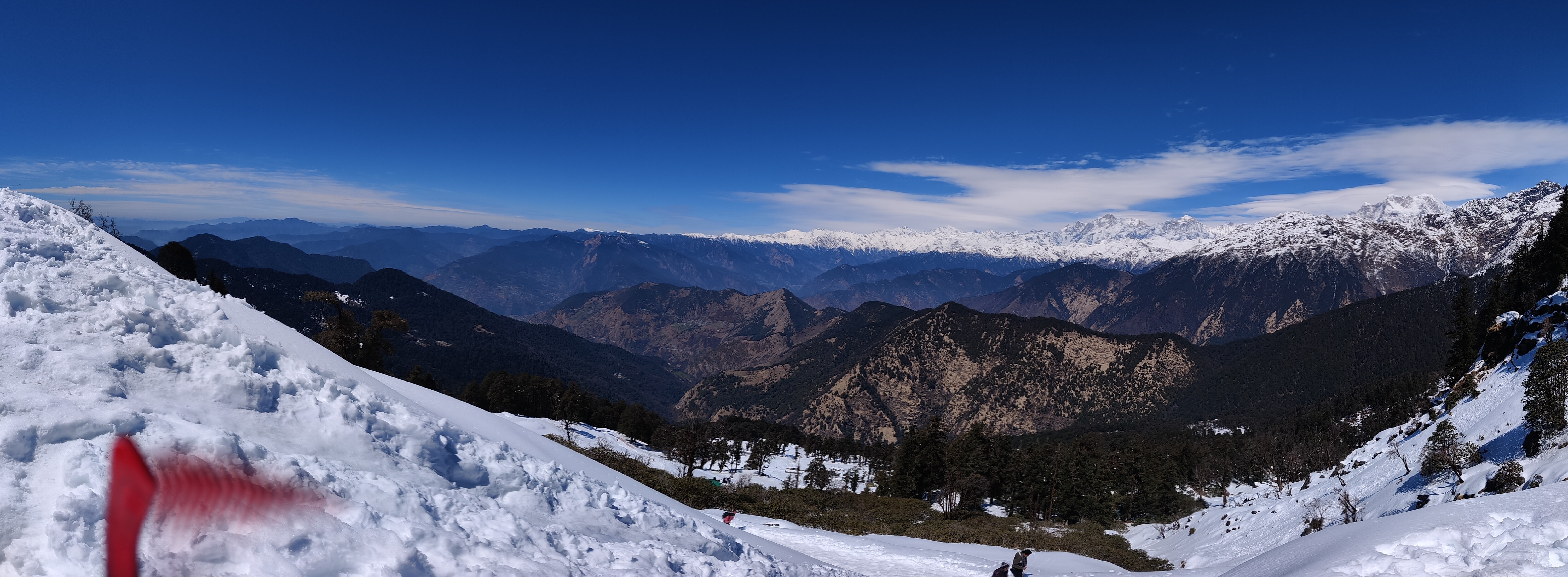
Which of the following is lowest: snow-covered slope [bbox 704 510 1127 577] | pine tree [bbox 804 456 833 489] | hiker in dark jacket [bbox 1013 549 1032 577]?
pine tree [bbox 804 456 833 489]

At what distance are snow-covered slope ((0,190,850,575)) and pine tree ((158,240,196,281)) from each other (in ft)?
55.0

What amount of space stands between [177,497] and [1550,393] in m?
44.0

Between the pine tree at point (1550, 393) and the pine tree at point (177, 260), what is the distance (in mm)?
58782

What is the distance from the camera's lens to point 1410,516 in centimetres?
1353

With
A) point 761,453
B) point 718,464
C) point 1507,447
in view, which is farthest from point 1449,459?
point 761,453

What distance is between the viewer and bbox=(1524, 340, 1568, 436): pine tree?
930 inches

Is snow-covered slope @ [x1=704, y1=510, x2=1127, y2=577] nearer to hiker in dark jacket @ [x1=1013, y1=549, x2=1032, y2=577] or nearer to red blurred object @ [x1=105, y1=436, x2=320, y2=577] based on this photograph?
hiker in dark jacket @ [x1=1013, y1=549, x2=1032, y2=577]

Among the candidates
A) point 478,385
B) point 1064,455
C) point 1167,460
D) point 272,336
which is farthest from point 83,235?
point 478,385

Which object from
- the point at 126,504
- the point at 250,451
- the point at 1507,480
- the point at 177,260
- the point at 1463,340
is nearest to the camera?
the point at 126,504

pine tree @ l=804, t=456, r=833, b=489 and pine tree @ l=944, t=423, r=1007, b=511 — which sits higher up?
pine tree @ l=944, t=423, r=1007, b=511

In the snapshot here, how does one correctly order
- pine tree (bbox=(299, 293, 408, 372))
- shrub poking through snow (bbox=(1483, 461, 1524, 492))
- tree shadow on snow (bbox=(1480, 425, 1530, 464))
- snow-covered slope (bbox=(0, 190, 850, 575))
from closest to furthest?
snow-covered slope (bbox=(0, 190, 850, 575)) → shrub poking through snow (bbox=(1483, 461, 1524, 492)) → tree shadow on snow (bbox=(1480, 425, 1530, 464)) → pine tree (bbox=(299, 293, 408, 372))

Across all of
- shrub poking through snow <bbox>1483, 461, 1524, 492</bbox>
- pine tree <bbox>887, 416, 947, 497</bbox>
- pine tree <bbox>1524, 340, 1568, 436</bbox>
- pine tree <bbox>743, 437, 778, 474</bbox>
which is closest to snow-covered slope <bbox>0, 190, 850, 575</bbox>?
shrub poking through snow <bbox>1483, 461, 1524, 492</bbox>

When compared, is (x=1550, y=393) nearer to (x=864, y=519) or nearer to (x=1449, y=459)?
(x=1449, y=459)

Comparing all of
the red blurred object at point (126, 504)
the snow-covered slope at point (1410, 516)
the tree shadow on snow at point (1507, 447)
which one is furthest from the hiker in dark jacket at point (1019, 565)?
the tree shadow on snow at point (1507, 447)
